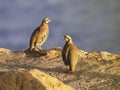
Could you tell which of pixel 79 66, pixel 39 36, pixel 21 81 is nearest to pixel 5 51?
pixel 39 36

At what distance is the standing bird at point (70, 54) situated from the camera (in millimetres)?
23234

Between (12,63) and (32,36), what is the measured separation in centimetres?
371

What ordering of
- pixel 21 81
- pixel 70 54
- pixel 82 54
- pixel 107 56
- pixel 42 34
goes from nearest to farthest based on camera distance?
pixel 21 81, pixel 70 54, pixel 107 56, pixel 82 54, pixel 42 34

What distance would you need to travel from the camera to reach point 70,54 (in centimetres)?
2372

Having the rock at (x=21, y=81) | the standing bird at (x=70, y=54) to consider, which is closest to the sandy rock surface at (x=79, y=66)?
the standing bird at (x=70, y=54)

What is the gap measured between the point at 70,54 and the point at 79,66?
1002mm

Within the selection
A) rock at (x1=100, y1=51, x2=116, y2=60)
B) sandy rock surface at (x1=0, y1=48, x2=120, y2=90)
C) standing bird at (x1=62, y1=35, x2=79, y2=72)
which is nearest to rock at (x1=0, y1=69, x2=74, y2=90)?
sandy rock surface at (x1=0, y1=48, x2=120, y2=90)

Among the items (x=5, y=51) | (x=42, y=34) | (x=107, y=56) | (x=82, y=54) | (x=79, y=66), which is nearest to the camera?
(x=79, y=66)

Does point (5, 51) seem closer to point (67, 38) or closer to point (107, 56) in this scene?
point (67, 38)

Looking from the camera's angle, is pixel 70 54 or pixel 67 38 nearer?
pixel 70 54

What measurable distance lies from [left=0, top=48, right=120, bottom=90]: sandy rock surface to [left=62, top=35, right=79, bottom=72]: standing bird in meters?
0.40

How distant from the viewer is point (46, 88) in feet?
45.9

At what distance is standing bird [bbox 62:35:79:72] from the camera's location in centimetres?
2323

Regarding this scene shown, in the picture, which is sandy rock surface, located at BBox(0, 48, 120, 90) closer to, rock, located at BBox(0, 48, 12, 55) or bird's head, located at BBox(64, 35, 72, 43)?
rock, located at BBox(0, 48, 12, 55)
